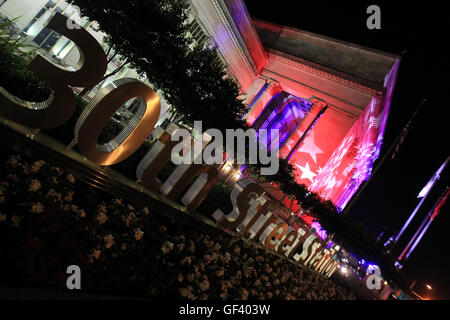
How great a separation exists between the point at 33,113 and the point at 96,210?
2040 millimetres

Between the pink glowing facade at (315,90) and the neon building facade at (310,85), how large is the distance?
0.29 feet

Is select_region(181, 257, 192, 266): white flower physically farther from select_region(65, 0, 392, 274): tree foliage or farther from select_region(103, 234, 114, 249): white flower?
select_region(65, 0, 392, 274): tree foliage

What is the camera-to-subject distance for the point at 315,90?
27.2 metres

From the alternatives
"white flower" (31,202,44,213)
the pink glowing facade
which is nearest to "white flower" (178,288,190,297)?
"white flower" (31,202,44,213)

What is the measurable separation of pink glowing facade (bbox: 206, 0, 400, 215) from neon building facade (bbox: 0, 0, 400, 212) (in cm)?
9

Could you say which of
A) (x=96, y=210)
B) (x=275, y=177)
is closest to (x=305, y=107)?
(x=275, y=177)

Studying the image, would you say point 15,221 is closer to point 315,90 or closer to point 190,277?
point 190,277

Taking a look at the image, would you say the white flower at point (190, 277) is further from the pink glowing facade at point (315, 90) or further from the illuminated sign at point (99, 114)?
the pink glowing facade at point (315, 90)

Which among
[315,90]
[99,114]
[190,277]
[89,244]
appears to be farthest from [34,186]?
[315,90]

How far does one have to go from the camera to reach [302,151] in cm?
2692

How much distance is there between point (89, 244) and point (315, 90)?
1128 inches

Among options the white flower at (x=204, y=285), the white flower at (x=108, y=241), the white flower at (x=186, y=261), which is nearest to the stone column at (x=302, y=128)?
the white flower at (x=186, y=261)
